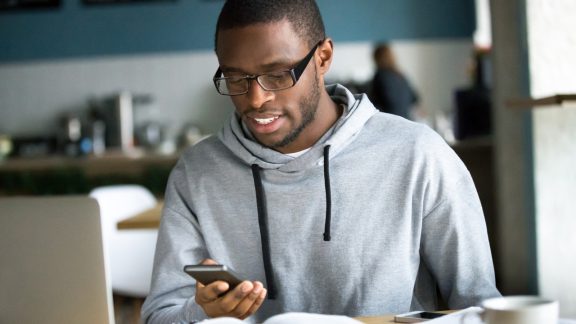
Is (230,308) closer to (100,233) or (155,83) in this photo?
(100,233)

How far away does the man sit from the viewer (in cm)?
163

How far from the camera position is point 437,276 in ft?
5.59

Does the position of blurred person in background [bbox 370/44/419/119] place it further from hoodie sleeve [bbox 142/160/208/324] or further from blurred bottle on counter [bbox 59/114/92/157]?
hoodie sleeve [bbox 142/160/208/324]

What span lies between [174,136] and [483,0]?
2538 mm

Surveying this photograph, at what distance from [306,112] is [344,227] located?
0.72 feet

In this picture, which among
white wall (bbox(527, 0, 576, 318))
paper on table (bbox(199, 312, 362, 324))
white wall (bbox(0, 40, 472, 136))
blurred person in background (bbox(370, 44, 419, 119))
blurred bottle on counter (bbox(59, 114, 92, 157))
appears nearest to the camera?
paper on table (bbox(199, 312, 362, 324))

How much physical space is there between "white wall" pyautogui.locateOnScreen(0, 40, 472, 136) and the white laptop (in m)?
5.45

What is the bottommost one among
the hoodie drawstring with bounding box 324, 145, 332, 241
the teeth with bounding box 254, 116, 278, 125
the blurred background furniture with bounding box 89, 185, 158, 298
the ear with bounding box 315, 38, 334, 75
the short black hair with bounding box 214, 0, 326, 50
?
the blurred background furniture with bounding box 89, 185, 158, 298

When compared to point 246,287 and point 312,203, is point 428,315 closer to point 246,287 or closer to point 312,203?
point 246,287

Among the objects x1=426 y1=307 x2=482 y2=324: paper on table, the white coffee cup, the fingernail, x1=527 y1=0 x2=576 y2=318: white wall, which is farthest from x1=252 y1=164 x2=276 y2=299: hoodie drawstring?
x1=527 y1=0 x2=576 y2=318: white wall

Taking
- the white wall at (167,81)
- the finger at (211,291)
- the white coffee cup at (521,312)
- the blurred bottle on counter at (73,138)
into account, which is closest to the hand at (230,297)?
the finger at (211,291)

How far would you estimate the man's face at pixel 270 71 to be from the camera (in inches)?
62.9

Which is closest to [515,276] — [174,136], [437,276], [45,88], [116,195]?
[116,195]

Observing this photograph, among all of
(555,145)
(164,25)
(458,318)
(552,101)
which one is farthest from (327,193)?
(164,25)
